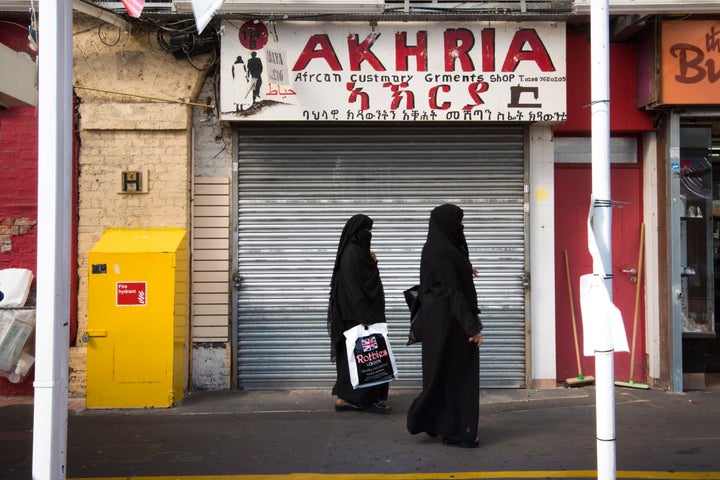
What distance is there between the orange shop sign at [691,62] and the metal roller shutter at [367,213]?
5.28ft

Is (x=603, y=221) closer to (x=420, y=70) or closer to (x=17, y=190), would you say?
(x=420, y=70)

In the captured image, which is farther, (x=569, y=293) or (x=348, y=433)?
(x=569, y=293)

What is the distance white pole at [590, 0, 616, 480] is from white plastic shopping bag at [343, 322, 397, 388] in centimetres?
293

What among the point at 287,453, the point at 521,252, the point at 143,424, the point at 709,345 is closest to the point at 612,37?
the point at 521,252

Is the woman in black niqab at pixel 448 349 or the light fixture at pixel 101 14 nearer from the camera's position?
the woman in black niqab at pixel 448 349

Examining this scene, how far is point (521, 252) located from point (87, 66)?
17.0ft

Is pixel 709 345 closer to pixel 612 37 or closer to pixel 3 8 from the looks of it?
pixel 612 37

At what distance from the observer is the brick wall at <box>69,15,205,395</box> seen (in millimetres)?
7281

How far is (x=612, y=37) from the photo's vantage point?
297 inches

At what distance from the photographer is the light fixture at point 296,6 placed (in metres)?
6.90

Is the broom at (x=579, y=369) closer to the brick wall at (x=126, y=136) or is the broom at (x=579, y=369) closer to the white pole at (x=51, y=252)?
the brick wall at (x=126, y=136)

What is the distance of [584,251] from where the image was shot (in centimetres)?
788

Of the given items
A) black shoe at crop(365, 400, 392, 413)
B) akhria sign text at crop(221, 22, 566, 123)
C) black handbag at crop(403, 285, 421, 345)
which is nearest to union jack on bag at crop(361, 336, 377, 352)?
black handbag at crop(403, 285, 421, 345)

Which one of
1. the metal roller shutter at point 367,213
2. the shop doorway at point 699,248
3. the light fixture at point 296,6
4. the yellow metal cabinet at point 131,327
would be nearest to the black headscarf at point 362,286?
the metal roller shutter at point 367,213
